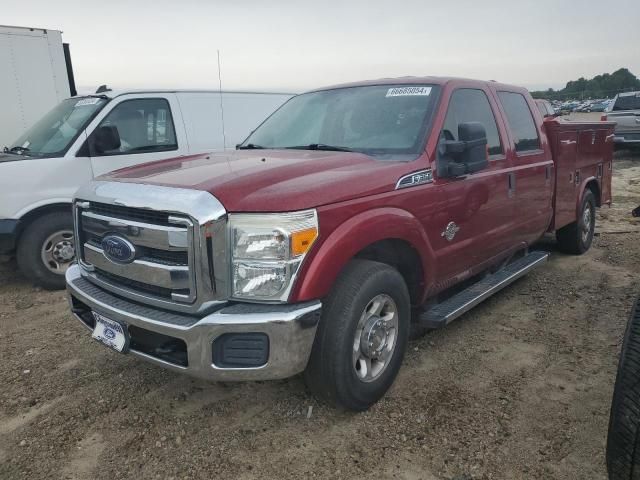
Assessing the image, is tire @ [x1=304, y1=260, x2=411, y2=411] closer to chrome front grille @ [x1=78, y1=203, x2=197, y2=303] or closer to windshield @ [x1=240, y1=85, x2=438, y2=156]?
chrome front grille @ [x1=78, y1=203, x2=197, y2=303]

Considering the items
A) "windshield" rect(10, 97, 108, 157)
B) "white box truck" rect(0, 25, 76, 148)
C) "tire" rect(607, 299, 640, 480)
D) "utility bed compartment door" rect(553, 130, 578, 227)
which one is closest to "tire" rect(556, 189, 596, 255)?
"utility bed compartment door" rect(553, 130, 578, 227)

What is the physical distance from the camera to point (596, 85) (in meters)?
78.4

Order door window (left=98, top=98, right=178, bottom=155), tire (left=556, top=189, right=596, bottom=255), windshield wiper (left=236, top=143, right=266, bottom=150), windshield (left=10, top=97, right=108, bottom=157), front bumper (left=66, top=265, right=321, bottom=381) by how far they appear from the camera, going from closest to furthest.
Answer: front bumper (left=66, top=265, right=321, bottom=381), windshield wiper (left=236, top=143, right=266, bottom=150), windshield (left=10, top=97, right=108, bottom=157), door window (left=98, top=98, right=178, bottom=155), tire (left=556, top=189, right=596, bottom=255)

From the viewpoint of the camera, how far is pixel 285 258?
2.42m

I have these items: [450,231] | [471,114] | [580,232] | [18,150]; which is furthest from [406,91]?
[18,150]

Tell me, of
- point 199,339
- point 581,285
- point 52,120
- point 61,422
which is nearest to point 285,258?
point 199,339

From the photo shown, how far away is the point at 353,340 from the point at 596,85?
8991 cm

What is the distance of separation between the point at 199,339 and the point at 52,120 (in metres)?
4.59

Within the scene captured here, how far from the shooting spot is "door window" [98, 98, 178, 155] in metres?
5.68

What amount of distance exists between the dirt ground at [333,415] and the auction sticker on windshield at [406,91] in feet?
6.03

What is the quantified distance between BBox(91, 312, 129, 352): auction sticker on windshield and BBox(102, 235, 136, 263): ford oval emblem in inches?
13.4

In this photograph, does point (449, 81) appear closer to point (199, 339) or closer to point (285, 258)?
point (285, 258)

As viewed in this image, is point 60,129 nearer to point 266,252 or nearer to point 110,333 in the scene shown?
point 110,333

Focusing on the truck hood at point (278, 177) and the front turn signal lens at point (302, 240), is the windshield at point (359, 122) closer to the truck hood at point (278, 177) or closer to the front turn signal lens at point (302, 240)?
the truck hood at point (278, 177)
